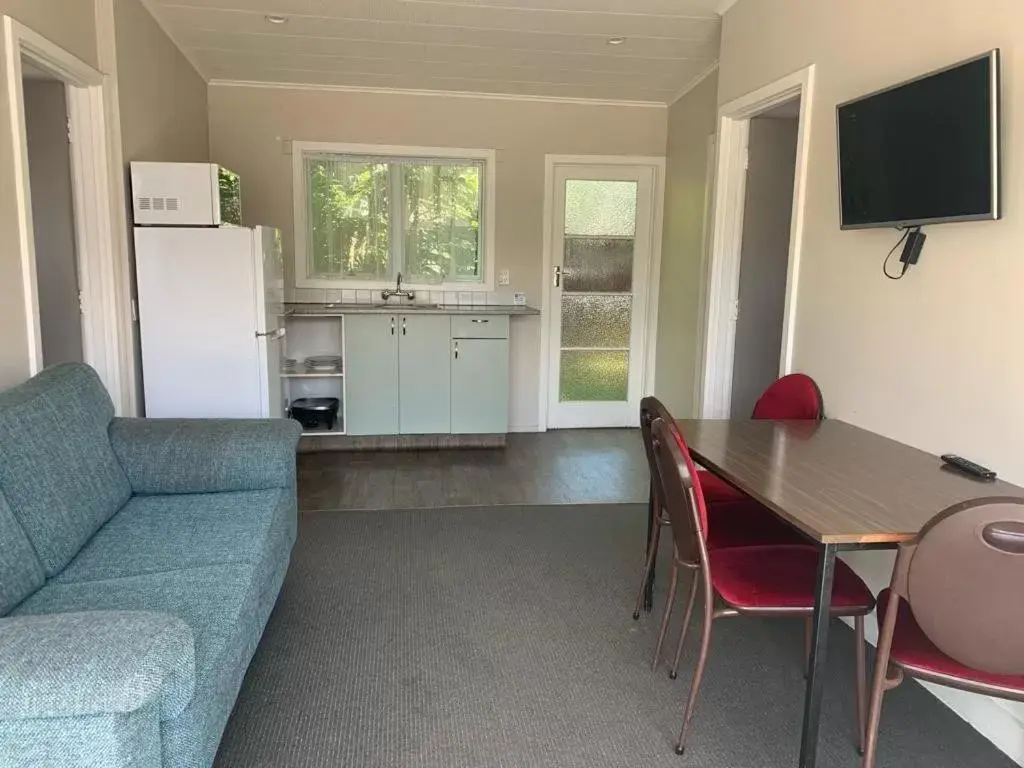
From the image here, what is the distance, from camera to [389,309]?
190 inches

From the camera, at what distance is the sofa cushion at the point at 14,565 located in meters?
1.67

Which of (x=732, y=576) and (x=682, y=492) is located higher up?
(x=682, y=492)

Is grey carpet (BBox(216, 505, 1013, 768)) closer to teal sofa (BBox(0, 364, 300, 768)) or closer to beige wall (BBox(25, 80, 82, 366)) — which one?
teal sofa (BBox(0, 364, 300, 768))

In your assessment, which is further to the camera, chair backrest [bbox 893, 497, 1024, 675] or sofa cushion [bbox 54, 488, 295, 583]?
sofa cushion [bbox 54, 488, 295, 583]

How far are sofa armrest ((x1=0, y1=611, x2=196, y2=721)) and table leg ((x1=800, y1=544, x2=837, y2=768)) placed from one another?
1351 mm

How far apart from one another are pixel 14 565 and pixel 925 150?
2.70 metres

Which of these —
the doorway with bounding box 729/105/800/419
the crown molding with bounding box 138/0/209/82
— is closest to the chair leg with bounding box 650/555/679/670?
the doorway with bounding box 729/105/800/419

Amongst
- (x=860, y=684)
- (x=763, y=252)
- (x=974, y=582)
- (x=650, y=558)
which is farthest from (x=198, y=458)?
(x=763, y=252)

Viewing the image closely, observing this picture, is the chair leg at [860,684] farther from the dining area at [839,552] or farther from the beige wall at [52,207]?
the beige wall at [52,207]

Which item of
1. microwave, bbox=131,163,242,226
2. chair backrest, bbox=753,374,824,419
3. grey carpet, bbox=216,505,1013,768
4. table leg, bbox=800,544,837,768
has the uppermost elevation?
microwave, bbox=131,163,242,226

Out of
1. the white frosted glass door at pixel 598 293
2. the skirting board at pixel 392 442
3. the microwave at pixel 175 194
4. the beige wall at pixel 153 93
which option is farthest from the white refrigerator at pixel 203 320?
the white frosted glass door at pixel 598 293

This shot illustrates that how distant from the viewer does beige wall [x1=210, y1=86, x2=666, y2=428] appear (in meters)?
5.04

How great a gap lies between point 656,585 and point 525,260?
3.10m

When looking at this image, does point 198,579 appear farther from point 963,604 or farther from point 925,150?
point 925,150
